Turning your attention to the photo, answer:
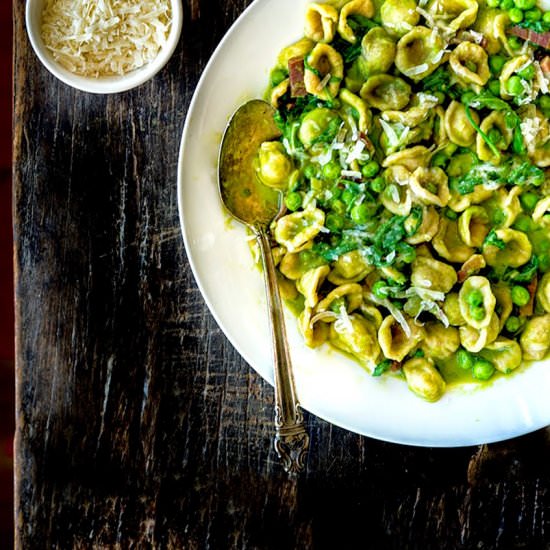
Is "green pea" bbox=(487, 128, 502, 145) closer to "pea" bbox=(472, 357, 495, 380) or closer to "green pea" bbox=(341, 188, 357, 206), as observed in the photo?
"green pea" bbox=(341, 188, 357, 206)

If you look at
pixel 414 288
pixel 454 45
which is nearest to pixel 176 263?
pixel 414 288

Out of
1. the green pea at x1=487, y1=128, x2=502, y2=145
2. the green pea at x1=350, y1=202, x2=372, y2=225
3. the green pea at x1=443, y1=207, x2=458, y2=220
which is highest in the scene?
the green pea at x1=487, y1=128, x2=502, y2=145

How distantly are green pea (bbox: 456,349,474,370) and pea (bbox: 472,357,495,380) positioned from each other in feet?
0.07

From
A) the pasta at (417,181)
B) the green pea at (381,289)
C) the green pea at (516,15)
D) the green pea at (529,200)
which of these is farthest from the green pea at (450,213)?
the green pea at (516,15)

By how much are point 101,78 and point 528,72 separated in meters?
1.93

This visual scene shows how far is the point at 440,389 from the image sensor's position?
3172 millimetres

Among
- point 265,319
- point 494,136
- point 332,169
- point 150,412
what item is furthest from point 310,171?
point 150,412

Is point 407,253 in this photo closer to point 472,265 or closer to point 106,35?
point 472,265

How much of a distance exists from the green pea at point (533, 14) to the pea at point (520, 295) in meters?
1.18

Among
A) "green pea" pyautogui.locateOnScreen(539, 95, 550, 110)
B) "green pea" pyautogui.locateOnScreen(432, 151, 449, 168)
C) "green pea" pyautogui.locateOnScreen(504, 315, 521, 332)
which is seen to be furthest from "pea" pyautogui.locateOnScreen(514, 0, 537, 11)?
"green pea" pyautogui.locateOnScreen(504, 315, 521, 332)

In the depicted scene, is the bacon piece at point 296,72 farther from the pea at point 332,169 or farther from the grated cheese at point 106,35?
the grated cheese at point 106,35

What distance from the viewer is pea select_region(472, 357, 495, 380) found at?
317cm

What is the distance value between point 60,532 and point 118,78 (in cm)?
231

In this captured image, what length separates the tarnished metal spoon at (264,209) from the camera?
118 inches
